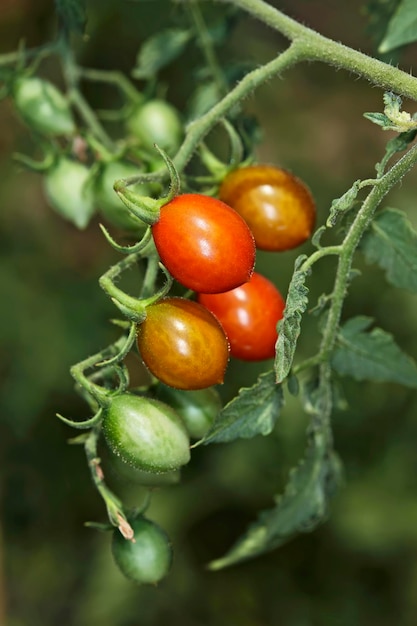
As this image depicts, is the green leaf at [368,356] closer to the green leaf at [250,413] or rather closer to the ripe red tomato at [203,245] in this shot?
the green leaf at [250,413]

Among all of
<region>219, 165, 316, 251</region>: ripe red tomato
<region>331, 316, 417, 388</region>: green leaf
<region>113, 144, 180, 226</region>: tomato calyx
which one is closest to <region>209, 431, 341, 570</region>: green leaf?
<region>331, 316, 417, 388</region>: green leaf

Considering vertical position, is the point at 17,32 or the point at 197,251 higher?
the point at 197,251

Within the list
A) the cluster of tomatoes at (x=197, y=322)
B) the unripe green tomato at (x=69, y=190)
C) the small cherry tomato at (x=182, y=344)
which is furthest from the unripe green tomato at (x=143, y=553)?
the unripe green tomato at (x=69, y=190)

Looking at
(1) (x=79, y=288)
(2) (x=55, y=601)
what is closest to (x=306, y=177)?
(1) (x=79, y=288)

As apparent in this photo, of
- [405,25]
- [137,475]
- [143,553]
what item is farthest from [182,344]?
[405,25]

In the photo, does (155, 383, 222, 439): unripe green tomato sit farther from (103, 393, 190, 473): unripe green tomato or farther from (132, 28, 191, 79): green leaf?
(132, 28, 191, 79): green leaf

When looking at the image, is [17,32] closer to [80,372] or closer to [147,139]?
[147,139]

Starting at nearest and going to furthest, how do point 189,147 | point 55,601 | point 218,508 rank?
point 189,147
point 218,508
point 55,601
